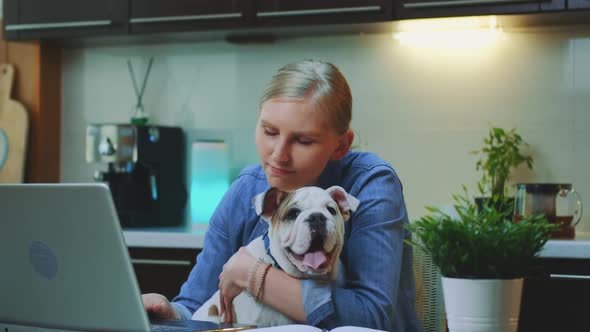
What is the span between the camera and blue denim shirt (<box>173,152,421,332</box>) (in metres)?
1.41

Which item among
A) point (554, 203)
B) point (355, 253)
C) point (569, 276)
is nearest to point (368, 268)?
point (355, 253)

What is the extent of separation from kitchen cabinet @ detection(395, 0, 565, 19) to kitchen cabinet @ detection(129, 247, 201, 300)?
110cm

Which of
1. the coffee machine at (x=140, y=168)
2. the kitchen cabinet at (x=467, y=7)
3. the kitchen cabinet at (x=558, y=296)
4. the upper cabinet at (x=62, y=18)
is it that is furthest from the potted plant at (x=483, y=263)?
the upper cabinet at (x=62, y=18)

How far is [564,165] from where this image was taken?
3.06 metres

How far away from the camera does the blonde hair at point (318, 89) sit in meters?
1.51

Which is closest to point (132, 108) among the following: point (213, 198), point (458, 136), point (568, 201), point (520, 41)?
point (213, 198)

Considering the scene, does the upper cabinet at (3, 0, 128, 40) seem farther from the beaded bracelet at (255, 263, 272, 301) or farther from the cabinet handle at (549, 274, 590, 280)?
the beaded bracelet at (255, 263, 272, 301)

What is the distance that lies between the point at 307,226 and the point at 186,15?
6.64 feet

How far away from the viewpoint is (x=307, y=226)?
1390 millimetres

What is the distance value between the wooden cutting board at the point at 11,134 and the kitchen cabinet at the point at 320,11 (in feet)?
3.84

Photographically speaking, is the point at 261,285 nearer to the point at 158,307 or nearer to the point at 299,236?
the point at 299,236

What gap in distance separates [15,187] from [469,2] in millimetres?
1994

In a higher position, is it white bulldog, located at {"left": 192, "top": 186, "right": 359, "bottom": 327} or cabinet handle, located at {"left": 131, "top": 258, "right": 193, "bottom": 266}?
white bulldog, located at {"left": 192, "top": 186, "right": 359, "bottom": 327}

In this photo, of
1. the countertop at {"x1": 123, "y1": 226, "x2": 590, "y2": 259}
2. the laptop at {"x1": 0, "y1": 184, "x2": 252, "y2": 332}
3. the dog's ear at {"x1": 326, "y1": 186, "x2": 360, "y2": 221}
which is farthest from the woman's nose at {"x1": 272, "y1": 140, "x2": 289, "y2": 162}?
the countertop at {"x1": 123, "y1": 226, "x2": 590, "y2": 259}
